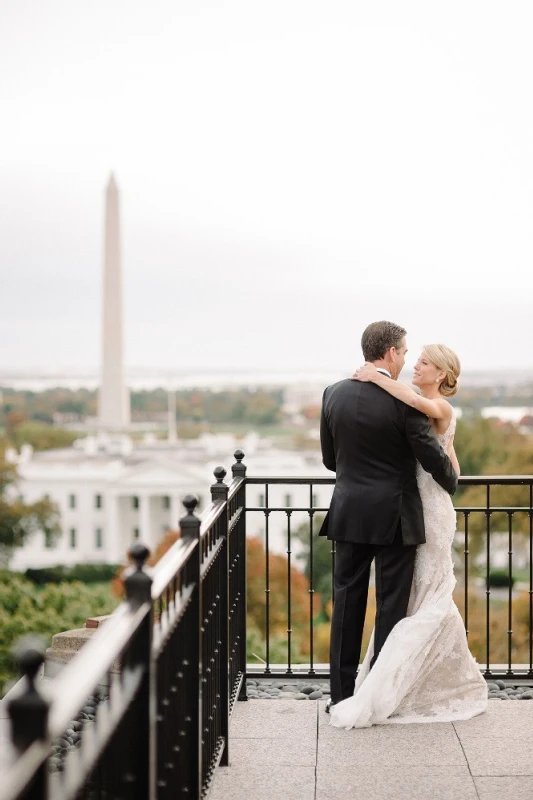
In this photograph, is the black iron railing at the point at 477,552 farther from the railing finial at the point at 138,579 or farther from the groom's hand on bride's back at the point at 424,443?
the railing finial at the point at 138,579

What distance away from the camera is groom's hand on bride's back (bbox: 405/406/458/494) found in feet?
13.0

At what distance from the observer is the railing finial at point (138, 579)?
183 cm

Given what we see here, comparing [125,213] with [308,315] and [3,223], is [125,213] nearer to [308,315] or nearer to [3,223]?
[3,223]

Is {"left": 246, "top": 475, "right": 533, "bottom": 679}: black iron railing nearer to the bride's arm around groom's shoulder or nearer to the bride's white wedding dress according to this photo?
the bride's white wedding dress

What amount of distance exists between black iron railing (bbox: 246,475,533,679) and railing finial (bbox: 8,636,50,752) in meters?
3.02

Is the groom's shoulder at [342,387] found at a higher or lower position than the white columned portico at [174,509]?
higher

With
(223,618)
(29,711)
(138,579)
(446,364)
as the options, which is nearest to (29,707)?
(29,711)

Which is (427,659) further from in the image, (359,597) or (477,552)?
(477,552)

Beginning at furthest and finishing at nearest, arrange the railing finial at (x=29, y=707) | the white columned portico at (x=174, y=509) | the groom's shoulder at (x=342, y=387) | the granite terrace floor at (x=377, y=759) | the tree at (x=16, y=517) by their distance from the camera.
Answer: the white columned portico at (x=174, y=509) < the tree at (x=16, y=517) < the groom's shoulder at (x=342, y=387) < the granite terrace floor at (x=377, y=759) < the railing finial at (x=29, y=707)

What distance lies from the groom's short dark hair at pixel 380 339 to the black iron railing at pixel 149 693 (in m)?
0.81

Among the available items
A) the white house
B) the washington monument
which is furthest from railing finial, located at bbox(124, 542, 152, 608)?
the white house

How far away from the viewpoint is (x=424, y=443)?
3.97 m

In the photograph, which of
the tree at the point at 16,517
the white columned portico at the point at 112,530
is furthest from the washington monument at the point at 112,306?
the white columned portico at the point at 112,530

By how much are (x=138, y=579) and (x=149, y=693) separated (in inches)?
8.9
